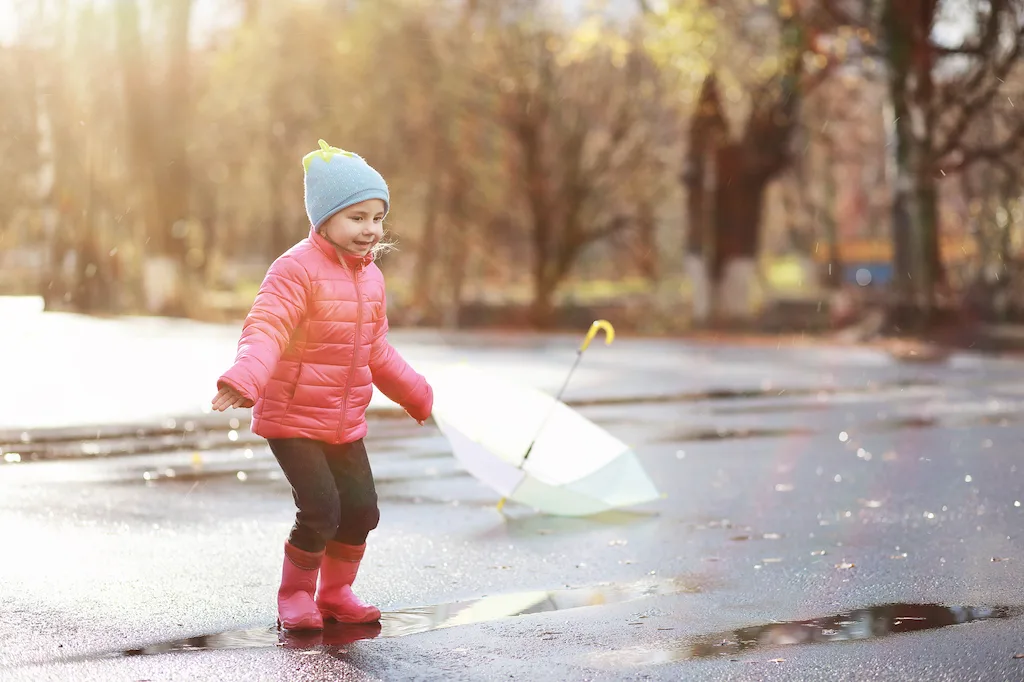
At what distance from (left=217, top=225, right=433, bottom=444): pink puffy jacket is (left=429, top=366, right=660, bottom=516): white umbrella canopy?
236 centimetres

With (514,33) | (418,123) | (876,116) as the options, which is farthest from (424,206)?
(876,116)

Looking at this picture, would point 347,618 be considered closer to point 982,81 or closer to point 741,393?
point 741,393

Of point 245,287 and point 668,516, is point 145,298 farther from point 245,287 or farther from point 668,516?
point 668,516

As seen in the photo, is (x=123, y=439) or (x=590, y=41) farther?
(x=590, y=41)

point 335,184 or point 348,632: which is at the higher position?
point 335,184

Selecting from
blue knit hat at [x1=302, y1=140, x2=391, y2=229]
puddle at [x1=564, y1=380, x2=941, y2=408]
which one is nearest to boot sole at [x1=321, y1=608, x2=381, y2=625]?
blue knit hat at [x1=302, y1=140, x2=391, y2=229]

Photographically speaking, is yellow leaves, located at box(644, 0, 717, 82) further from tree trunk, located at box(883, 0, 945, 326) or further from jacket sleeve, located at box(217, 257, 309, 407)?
jacket sleeve, located at box(217, 257, 309, 407)

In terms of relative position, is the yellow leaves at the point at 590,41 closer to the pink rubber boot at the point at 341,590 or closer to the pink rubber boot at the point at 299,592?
the pink rubber boot at the point at 341,590

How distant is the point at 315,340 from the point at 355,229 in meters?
0.42

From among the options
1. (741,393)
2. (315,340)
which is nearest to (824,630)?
(315,340)

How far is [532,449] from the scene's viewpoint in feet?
28.6

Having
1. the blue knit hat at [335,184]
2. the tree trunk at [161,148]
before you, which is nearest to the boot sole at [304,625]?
the blue knit hat at [335,184]

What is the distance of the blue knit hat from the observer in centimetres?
611

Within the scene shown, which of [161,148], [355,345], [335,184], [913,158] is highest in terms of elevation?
[161,148]
